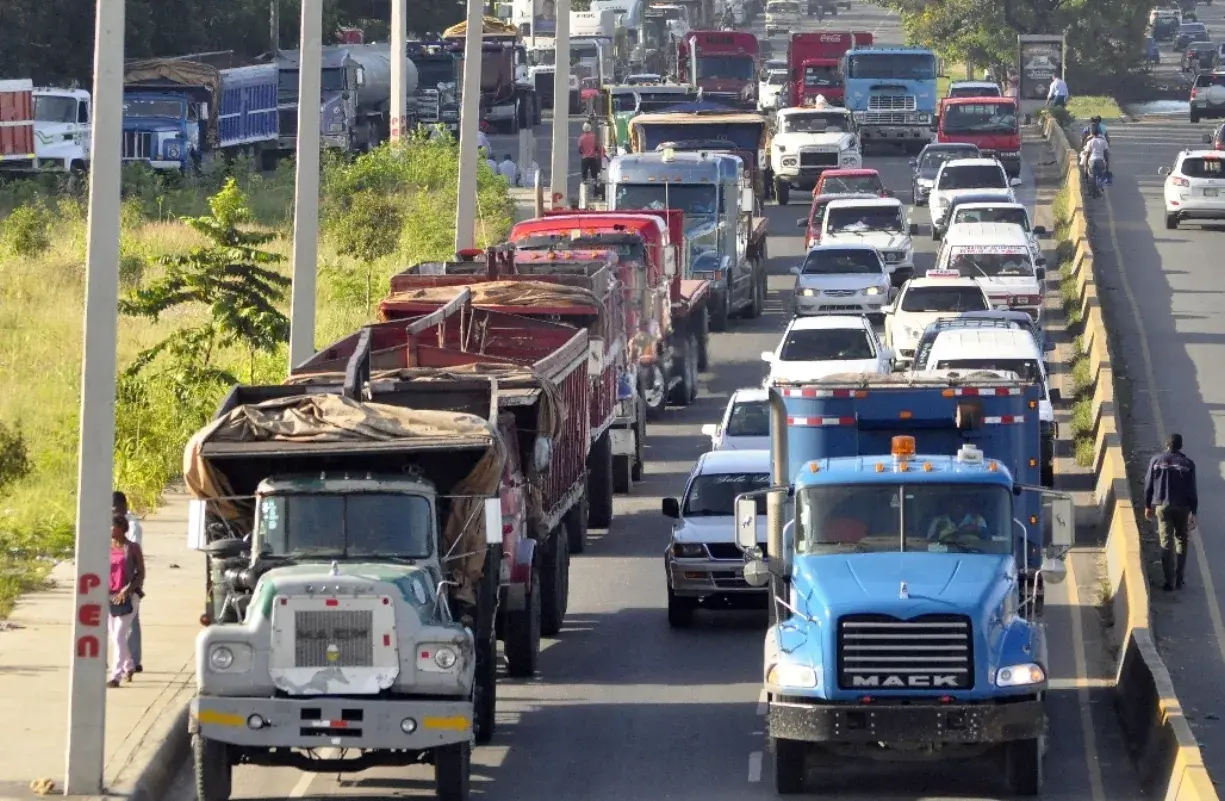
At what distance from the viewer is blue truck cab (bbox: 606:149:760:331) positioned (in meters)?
39.3

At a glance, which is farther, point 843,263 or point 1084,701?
point 843,263

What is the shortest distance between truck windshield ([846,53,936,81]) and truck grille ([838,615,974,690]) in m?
52.2

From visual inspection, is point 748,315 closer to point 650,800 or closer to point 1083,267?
point 1083,267

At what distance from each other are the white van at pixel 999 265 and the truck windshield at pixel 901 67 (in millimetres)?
25099

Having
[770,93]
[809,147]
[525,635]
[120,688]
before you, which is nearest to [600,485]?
[525,635]

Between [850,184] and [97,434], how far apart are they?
119 ft

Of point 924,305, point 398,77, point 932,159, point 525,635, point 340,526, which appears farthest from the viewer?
point 932,159

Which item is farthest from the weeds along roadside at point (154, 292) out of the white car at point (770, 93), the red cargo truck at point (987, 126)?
the white car at point (770, 93)

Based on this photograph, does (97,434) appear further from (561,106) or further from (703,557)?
(561,106)

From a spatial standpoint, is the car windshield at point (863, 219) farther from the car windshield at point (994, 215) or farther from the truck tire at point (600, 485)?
the truck tire at point (600, 485)

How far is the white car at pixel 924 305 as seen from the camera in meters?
35.5

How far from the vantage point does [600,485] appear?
2631 centimetres

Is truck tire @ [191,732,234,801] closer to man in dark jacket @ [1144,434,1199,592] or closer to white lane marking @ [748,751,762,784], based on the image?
white lane marking @ [748,751,762,784]

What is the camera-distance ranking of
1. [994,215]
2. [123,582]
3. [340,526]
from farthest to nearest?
[994,215] < [123,582] < [340,526]
